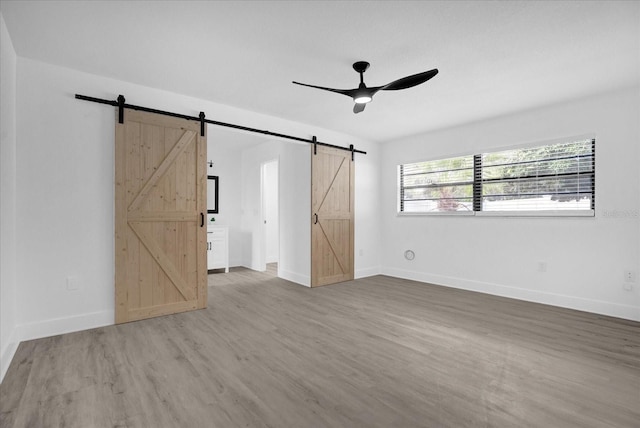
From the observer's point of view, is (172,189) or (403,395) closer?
(403,395)

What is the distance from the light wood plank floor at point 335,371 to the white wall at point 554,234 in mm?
439

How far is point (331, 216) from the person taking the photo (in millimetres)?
5477

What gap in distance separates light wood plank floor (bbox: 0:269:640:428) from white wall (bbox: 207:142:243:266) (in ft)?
11.1

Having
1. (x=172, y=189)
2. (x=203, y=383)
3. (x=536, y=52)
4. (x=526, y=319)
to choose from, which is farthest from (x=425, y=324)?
(x=172, y=189)

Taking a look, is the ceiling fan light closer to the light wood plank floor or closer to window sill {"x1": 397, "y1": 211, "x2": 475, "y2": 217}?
the light wood plank floor

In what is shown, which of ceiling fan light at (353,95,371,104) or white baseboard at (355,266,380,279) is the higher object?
ceiling fan light at (353,95,371,104)

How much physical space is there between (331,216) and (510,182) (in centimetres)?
276

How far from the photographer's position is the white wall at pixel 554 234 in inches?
145

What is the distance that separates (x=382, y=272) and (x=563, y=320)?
308 cm

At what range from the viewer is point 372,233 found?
6207 millimetres

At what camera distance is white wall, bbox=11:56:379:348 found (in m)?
2.97

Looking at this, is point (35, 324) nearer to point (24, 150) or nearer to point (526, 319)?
point (24, 150)

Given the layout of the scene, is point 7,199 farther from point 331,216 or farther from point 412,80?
point 331,216

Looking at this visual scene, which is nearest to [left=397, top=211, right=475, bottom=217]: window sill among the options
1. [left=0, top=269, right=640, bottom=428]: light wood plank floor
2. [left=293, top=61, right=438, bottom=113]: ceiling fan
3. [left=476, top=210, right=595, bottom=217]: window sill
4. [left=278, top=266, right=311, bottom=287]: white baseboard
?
[left=476, top=210, right=595, bottom=217]: window sill
